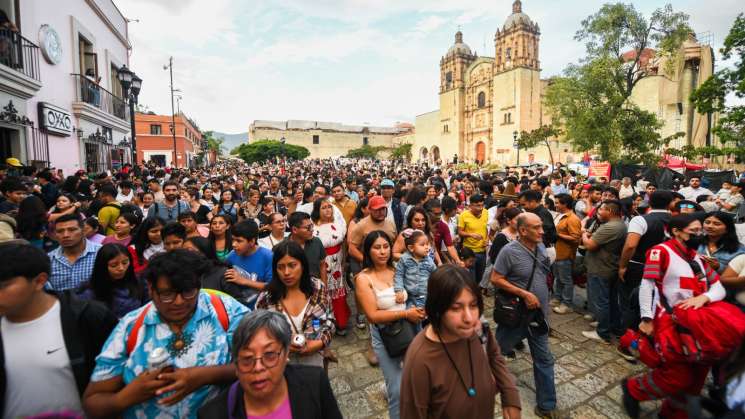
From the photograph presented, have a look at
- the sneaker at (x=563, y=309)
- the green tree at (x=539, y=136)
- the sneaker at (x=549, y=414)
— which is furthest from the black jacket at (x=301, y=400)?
the green tree at (x=539, y=136)

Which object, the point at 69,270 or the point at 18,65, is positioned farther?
the point at 18,65

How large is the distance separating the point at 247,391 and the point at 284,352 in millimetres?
213

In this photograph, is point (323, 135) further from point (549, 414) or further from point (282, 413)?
point (282, 413)

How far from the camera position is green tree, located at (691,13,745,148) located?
1321 cm

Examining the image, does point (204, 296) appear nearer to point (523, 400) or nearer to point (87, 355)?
point (87, 355)

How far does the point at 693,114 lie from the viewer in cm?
2828

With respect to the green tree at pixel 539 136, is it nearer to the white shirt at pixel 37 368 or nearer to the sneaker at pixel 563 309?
the sneaker at pixel 563 309

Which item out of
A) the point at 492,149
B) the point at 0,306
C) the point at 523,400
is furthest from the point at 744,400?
the point at 492,149

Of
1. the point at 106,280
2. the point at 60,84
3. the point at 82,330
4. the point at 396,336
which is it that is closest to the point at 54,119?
the point at 60,84

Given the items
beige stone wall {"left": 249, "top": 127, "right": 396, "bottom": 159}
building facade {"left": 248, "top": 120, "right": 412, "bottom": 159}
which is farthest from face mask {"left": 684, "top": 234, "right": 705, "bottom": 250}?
beige stone wall {"left": 249, "top": 127, "right": 396, "bottom": 159}

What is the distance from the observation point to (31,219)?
3.69 m

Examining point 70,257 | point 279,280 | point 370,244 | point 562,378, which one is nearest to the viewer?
point 279,280

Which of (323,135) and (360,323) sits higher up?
(323,135)

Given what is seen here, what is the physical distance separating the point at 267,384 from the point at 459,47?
2473 inches
